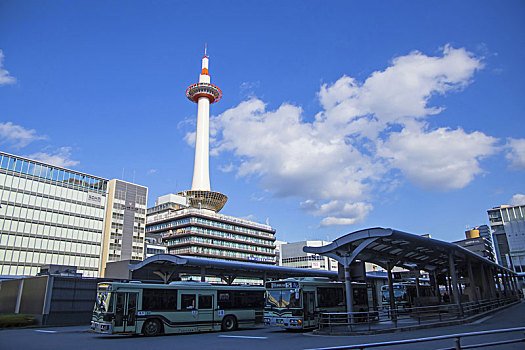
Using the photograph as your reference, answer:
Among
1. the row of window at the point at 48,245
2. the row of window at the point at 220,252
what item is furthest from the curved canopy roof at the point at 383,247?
the row of window at the point at 220,252

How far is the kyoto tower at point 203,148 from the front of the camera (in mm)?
104625

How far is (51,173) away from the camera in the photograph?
7025cm

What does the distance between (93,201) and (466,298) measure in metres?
66.7

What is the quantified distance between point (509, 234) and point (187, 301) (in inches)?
5303

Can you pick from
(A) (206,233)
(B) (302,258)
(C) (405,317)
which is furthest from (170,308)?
(B) (302,258)

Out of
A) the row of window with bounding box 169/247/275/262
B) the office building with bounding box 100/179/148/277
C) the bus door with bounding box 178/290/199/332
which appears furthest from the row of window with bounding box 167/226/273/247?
the bus door with bounding box 178/290/199/332

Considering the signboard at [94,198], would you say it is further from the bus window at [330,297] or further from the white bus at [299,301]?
the bus window at [330,297]

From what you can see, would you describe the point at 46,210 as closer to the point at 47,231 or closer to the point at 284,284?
the point at 47,231

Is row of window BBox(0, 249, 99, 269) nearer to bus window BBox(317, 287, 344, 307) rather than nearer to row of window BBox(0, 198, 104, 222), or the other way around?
row of window BBox(0, 198, 104, 222)

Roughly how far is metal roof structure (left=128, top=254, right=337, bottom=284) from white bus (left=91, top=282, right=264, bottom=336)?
4.54 meters

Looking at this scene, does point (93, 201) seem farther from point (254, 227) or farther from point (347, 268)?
point (347, 268)

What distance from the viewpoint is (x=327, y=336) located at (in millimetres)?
16406

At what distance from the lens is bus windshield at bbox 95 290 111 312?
17594 millimetres

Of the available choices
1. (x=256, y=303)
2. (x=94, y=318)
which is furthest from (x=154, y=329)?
(x=256, y=303)
